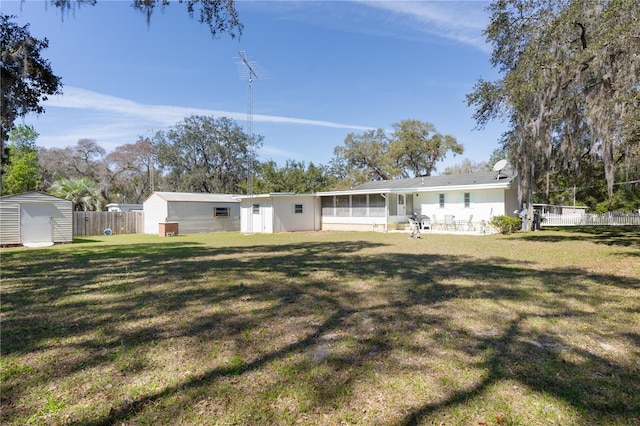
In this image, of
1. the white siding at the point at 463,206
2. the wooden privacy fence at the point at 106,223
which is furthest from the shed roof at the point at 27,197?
the white siding at the point at 463,206

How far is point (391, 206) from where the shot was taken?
2075 cm

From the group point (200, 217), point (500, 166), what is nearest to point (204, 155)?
point (200, 217)

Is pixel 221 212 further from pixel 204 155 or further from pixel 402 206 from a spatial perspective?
pixel 204 155

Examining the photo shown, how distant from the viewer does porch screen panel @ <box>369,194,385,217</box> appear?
20.6m

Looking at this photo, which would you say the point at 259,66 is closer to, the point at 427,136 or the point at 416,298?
the point at 416,298

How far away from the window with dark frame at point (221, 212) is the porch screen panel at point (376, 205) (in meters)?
10.0

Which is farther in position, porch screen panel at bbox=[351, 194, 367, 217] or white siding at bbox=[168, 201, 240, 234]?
porch screen panel at bbox=[351, 194, 367, 217]

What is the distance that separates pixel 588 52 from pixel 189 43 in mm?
11964

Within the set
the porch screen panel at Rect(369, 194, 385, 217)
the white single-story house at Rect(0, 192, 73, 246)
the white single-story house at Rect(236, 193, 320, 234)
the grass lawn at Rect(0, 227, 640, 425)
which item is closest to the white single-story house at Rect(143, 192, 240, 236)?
the white single-story house at Rect(236, 193, 320, 234)

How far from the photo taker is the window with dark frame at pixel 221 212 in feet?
74.9

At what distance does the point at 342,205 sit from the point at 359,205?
4.24ft

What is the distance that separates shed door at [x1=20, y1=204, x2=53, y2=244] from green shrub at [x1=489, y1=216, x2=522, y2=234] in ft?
68.5

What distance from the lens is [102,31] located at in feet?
26.2

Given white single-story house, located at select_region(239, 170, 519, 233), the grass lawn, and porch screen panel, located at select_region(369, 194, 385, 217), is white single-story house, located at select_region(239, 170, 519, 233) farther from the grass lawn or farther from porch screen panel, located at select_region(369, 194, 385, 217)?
the grass lawn
